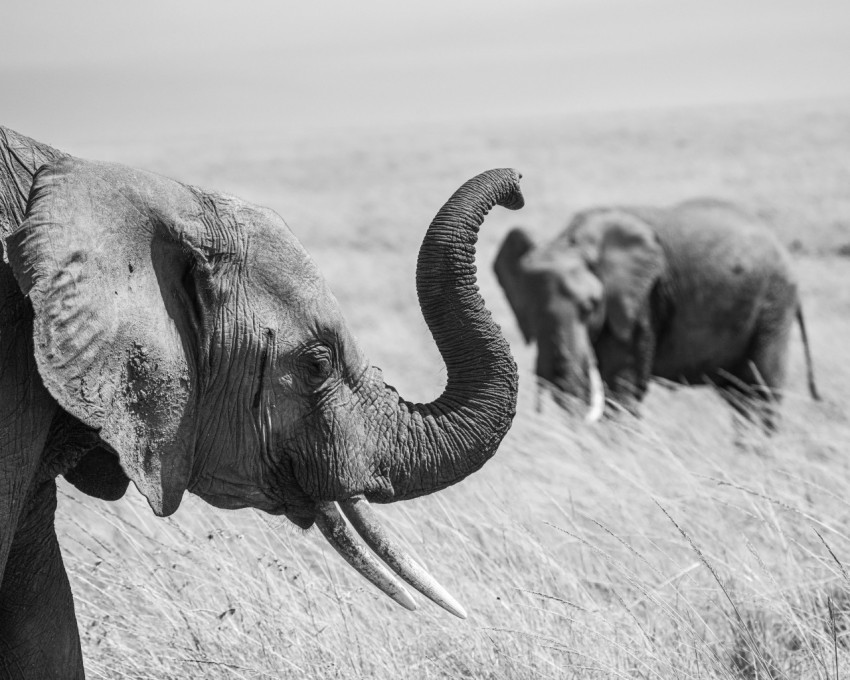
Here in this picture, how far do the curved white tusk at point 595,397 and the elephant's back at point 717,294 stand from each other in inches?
35.0

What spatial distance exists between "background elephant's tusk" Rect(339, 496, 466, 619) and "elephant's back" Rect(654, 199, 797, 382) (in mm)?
7999

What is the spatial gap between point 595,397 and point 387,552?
6.81m

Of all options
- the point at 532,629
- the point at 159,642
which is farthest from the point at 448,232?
the point at 159,642

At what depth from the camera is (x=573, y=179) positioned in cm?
4053

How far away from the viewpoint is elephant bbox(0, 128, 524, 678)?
2871mm

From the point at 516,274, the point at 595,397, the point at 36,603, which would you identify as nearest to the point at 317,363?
the point at 36,603

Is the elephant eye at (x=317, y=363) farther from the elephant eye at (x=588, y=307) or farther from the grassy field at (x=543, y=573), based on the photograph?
the elephant eye at (x=588, y=307)

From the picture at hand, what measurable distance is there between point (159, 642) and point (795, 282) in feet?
27.4

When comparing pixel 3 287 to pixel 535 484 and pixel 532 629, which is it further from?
pixel 535 484

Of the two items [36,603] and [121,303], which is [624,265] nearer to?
[36,603]

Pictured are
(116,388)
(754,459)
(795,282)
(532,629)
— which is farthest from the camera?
(795,282)

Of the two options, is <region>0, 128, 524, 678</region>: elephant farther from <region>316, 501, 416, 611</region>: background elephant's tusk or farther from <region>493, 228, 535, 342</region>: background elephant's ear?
<region>493, 228, 535, 342</region>: background elephant's ear

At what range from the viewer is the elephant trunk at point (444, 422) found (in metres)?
3.28

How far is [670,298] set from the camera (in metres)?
11.1
